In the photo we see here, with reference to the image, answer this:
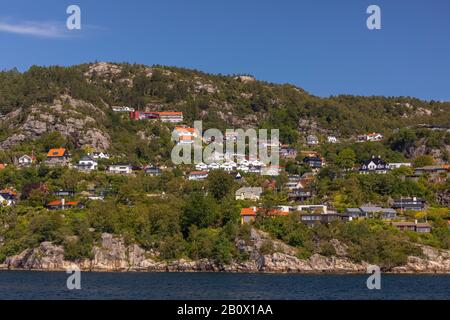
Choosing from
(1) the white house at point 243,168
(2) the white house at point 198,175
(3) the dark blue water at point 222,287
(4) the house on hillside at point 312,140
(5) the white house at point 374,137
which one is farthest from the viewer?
(4) the house on hillside at point 312,140

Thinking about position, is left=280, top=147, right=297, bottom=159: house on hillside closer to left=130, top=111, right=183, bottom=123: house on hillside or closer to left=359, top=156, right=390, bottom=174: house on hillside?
left=359, top=156, right=390, bottom=174: house on hillside

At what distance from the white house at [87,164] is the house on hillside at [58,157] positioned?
219 centimetres

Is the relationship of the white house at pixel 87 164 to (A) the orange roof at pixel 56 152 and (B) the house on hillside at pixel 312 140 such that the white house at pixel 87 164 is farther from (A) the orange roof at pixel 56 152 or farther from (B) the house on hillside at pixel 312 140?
(B) the house on hillside at pixel 312 140

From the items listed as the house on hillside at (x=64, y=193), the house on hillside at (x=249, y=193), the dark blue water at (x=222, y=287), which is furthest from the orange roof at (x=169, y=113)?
the dark blue water at (x=222, y=287)

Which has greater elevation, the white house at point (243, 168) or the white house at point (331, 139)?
the white house at point (331, 139)

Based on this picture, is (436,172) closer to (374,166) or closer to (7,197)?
(374,166)

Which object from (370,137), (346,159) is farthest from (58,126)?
(370,137)

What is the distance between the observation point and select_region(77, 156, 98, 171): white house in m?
87.7

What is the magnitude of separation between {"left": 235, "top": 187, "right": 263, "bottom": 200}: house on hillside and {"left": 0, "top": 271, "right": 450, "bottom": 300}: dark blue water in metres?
23.4

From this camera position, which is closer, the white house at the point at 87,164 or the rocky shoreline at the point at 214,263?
the rocky shoreline at the point at 214,263

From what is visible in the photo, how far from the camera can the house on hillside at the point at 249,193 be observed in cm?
7500
